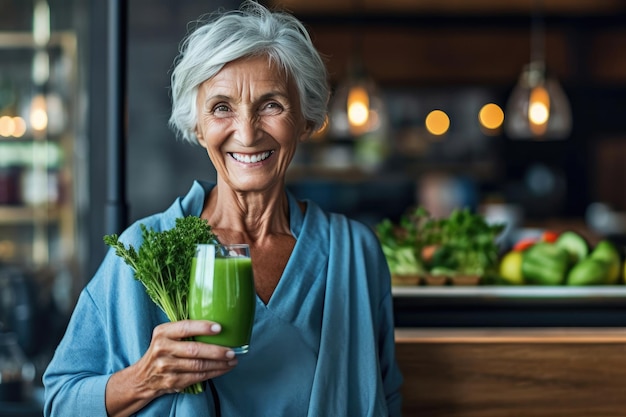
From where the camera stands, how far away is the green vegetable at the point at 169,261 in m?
1.59

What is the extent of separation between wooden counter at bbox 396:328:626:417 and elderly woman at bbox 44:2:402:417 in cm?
67

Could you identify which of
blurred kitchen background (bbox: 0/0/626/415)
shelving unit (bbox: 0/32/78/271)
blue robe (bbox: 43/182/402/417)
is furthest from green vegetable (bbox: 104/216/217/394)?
blurred kitchen background (bbox: 0/0/626/415)

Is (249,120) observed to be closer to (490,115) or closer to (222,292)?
(222,292)

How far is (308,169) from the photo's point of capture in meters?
8.05

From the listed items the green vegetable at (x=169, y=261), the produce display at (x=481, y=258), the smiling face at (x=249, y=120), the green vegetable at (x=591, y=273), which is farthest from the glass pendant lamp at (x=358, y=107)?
the green vegetable at (x=169, y=261)

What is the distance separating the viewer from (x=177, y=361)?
157cm

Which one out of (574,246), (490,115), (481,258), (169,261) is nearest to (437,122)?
(490,115)

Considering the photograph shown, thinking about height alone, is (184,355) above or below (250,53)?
below

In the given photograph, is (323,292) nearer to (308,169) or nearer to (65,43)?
(65,43)

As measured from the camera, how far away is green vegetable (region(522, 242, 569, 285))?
2906 mm

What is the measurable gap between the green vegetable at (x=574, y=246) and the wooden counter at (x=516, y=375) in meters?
0.48

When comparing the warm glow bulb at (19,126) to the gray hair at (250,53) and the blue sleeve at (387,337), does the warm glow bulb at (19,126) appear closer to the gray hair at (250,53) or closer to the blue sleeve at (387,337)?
the gray hair at (250,53)

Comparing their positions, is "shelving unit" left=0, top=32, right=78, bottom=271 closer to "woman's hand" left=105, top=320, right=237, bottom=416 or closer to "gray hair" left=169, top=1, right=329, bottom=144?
"gray hair" left=169, top=1, right=329, bottom=144

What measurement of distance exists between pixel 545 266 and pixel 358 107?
8.73 feet
